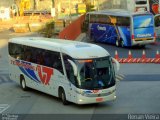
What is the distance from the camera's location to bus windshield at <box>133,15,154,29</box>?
43.7m

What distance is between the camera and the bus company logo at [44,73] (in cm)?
2309

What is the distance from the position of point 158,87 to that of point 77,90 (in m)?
6.23

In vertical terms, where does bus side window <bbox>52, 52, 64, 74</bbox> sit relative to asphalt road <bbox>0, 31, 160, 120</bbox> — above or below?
above

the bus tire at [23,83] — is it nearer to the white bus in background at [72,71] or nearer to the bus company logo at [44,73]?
the white bus in background at [72,71]

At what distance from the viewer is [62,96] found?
867 inches

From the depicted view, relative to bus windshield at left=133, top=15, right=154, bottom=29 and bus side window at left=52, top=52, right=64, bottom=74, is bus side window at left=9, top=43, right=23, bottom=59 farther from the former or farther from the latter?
bus windshield at left=133, top=15, right=154, bottom=29

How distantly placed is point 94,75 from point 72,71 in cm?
92

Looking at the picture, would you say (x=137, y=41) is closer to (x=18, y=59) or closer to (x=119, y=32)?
(x=119, y=32)

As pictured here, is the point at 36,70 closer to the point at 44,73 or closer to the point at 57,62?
the point at 44,73

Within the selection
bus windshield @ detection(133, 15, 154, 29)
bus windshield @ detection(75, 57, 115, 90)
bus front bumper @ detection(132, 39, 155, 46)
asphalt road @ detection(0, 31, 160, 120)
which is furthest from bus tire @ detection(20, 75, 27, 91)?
bus windshield @ detection(133, 15, 154, 29)

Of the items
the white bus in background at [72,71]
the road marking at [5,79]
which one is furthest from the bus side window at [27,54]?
the road marking at [5,79]

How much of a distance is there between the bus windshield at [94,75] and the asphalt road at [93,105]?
3.18 feet

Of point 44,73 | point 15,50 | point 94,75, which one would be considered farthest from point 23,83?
point 94,75

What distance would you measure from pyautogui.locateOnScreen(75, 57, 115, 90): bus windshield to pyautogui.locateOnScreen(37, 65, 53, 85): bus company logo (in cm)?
248
